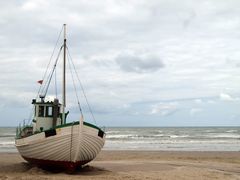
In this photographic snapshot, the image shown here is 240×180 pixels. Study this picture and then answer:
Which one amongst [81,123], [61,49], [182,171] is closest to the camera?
[81,123]

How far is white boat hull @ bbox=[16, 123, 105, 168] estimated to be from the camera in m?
16.0

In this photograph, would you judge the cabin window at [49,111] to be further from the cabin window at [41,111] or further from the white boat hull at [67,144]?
the white boat hull at [67,144]

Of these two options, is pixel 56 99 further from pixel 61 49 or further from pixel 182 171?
pixel 182 171

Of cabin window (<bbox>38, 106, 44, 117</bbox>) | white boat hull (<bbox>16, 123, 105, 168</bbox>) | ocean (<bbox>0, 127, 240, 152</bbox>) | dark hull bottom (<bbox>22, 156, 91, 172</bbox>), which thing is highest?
cabin window (<bbox>38, 106, 44, 117</bbox>)

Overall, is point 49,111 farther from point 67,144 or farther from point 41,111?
point 67,144

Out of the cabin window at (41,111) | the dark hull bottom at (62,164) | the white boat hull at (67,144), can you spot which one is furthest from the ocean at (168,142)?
the white boat hull at (67,144)

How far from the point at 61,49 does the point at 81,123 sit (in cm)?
445

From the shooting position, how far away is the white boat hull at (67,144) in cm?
1599

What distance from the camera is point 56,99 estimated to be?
63.6 ft

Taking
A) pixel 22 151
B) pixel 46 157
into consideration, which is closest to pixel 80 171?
pixel 46 157

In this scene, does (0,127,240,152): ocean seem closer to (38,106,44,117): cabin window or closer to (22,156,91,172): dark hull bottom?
(38,106,44,117): cabin window

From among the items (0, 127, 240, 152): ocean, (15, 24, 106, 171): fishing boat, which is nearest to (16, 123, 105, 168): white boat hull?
(15, 24, 106, 171): fishing boat

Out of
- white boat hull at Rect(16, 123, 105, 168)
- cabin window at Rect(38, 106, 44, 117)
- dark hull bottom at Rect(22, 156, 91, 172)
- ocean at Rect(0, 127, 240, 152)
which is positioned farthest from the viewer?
ocean at Rect(0, 127, 240, 152)

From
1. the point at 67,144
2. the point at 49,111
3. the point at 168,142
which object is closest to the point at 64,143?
the point at 67,144
